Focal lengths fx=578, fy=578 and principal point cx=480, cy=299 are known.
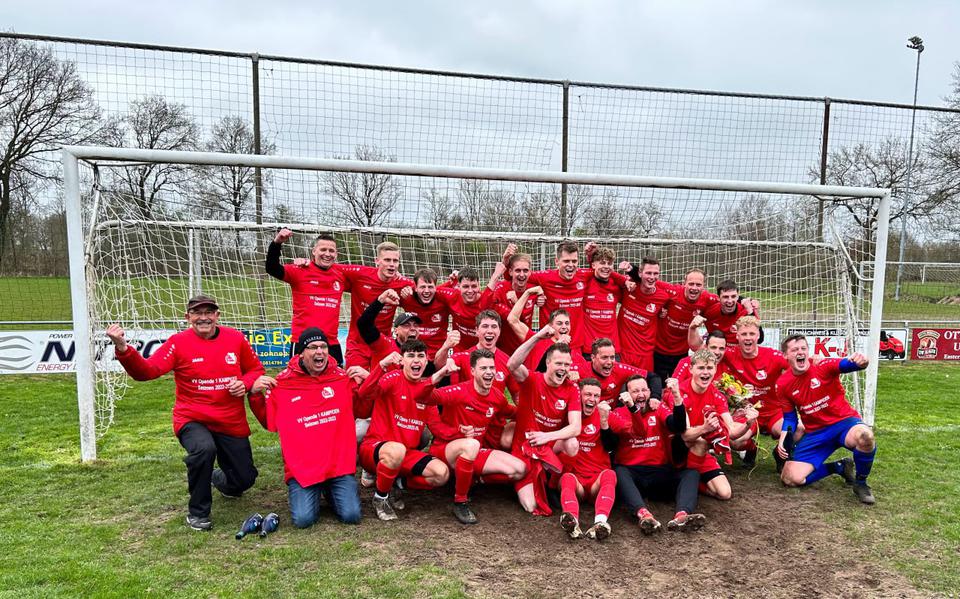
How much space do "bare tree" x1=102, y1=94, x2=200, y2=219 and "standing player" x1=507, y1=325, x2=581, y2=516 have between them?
4.65 metres

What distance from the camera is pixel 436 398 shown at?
457cm

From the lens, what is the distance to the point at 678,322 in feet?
21.0

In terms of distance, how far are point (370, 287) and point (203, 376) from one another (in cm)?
191

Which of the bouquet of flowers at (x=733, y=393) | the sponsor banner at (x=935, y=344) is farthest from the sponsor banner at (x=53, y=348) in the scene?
the sponsor banner at (x=935, y=344)

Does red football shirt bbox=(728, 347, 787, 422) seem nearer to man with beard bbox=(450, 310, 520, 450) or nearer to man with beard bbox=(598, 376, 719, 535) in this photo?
man with beard bbox=(598, 376, 719, 535)

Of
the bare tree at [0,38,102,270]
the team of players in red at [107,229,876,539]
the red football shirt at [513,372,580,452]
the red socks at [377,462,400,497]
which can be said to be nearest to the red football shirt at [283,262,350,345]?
the team of players in red at [107,229,876,539]

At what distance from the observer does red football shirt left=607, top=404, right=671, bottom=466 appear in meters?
4.57

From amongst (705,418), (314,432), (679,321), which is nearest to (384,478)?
(314,432)

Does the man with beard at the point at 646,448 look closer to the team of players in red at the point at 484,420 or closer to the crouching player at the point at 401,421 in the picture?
the team of players in red at the point at 484,420

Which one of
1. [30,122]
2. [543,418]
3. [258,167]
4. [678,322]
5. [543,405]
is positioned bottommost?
[543,418]

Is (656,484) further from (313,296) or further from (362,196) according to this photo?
(362,196)

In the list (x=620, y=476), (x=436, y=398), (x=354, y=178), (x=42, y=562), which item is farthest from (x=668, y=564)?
(x=354, y=178)

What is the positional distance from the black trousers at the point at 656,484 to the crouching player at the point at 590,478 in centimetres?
10

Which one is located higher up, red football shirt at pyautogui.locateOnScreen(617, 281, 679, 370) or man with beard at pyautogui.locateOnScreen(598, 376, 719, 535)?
red football shirt at pyautogui.locateOnScreen(617, 281, 679, 370)
